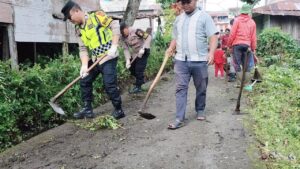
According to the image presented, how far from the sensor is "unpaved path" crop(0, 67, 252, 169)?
175 inches

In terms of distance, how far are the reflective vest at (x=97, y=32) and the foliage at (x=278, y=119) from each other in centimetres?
273

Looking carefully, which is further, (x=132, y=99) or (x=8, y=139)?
(x=132, y=99)

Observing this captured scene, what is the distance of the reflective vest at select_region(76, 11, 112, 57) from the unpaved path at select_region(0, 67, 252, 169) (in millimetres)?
1330

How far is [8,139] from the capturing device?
214 inches

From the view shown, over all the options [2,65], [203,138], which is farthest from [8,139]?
[203,138]

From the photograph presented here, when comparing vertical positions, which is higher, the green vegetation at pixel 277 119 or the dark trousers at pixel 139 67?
the dark trousers at pixel 139 67

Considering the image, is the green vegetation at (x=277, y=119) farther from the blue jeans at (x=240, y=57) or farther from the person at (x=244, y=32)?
the person at (x=244, y=32)

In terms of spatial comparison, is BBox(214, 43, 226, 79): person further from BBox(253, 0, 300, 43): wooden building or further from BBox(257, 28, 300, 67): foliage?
BBox(253, 0, 300, 43): wooden building

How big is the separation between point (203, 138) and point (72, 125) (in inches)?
93.5

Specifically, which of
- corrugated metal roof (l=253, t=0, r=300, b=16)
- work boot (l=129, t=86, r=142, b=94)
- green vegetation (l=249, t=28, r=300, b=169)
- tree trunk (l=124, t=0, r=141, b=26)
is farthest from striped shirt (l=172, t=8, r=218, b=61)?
corrugated metal roof (l=253, t=0, r=300, b=16)

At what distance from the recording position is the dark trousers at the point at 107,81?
617 centimetres

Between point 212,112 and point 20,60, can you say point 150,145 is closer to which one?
point 212,112

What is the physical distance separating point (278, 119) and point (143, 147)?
2.54 m

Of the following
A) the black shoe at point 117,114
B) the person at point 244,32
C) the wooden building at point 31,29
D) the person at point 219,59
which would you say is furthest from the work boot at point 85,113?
the person at point 219,59
